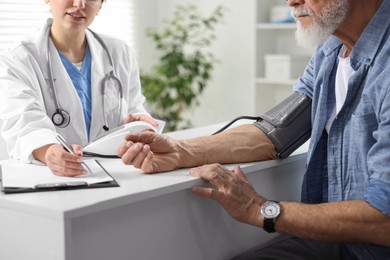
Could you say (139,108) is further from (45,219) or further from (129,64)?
(45,219)

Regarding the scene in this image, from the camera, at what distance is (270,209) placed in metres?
1.33

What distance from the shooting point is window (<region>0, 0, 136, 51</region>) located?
144 inches

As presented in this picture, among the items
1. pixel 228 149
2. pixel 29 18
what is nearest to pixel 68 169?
pixel 228 149

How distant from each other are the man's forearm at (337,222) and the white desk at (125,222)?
7.2 inches

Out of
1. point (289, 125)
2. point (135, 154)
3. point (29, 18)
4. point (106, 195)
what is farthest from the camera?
point (29, 18)

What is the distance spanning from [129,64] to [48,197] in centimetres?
116

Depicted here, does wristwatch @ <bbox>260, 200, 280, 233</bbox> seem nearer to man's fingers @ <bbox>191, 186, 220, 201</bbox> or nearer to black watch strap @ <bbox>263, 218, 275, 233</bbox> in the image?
black watch strap @ <bbox>263, 218, 275, 233</bbox>

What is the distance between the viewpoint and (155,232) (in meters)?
1.25

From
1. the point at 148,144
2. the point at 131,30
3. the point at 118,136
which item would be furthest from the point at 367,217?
the point at 131,30

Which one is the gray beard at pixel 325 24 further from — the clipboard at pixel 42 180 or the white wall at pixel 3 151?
the white wall at pixel 3 151

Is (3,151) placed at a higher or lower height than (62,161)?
lower

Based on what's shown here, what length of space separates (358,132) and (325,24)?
0.99ft

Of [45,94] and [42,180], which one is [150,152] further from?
[45,94]

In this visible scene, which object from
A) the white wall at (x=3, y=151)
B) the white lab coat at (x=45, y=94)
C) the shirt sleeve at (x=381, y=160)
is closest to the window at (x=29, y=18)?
the white lab coat at (x=45, y=94)
